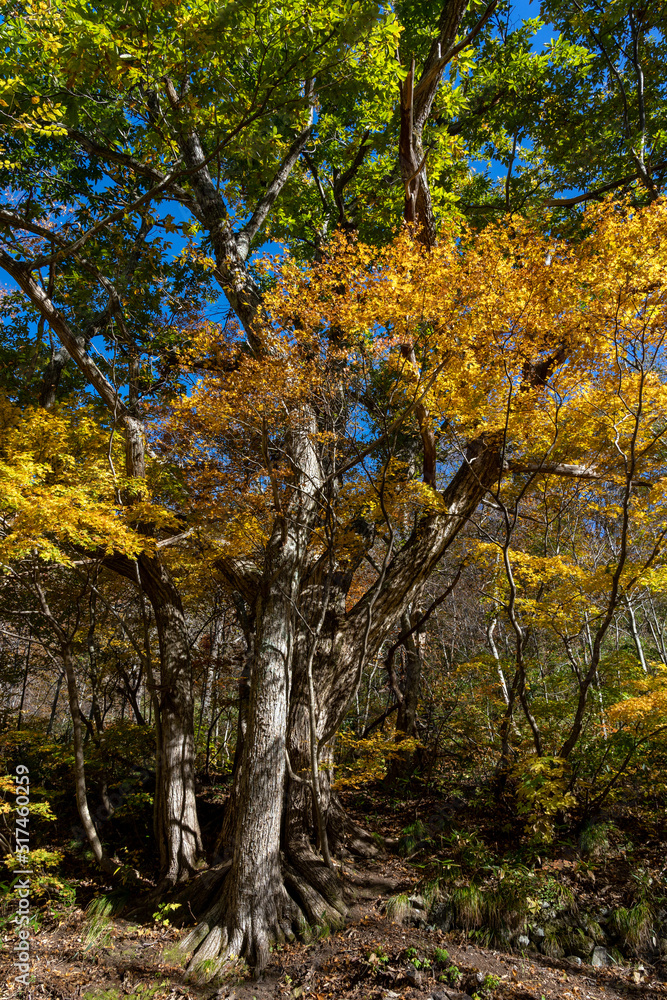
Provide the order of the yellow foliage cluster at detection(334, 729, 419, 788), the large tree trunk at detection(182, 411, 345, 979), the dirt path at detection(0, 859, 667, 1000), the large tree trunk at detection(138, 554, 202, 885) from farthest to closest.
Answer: the yellow foliage cluster at detection(334, 729, 419, 788) → the large tree trunk at detection(138, 554, 202, 885) → the large tree trunk at detection(182, 411, 345, 979) → the dirt path at detection(0, 859, 667, 1000)

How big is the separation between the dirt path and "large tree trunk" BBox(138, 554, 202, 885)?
956 millimetres

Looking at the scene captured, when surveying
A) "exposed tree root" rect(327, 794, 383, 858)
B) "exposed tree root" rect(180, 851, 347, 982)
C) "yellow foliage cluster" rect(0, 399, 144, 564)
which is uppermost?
"yellow foliage cluster" rect(0, 399, 144, 564)

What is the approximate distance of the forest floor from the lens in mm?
3549

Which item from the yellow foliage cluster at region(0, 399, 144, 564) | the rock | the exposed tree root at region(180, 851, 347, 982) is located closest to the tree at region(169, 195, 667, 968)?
the exposed tree root at region(180, 851, 347, 982)

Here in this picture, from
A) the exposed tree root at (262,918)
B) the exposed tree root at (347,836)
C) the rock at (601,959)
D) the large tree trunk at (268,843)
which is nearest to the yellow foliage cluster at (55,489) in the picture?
the large tree trunk at (268,843)

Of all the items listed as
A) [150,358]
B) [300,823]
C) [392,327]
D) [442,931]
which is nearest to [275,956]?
[300,823]

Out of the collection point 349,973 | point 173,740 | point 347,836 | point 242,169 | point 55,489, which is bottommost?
point 349,973

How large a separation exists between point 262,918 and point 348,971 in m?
0.77

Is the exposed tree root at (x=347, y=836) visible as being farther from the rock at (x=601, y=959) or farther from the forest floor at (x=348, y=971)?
the rock at (x=601, y=959)

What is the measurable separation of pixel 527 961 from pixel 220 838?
3070 millimetres

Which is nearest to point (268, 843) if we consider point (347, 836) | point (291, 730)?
point (291, 730)

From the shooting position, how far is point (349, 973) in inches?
148

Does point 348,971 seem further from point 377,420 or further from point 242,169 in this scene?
point 242,169

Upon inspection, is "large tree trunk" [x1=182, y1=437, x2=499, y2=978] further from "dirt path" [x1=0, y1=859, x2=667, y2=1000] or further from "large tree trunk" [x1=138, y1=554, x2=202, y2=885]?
"large tree trunk" [x1=138, y1=554, x2=202, y2=885]
